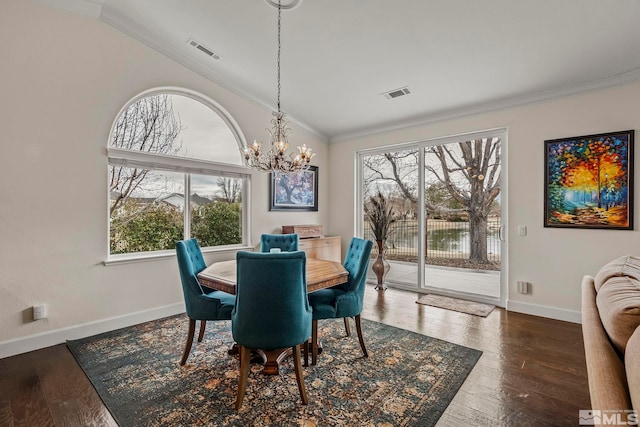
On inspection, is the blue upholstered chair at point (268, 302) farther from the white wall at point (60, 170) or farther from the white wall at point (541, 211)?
the white wall at point (541, 211)

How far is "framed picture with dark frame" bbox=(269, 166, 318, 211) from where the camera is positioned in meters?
4.87

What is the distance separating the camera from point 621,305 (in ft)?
3.49

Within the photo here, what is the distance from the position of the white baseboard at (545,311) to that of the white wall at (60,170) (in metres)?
4.55

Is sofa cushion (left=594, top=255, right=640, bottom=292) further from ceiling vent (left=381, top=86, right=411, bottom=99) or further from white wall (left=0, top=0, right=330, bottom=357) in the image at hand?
white wall (left=0, top=0, right=330, bottom=357)

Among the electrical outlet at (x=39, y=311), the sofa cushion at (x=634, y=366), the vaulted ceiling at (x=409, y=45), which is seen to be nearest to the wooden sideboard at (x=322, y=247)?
the vaulted ceiling at (x=409, y=45)

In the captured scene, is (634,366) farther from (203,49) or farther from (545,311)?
(203,49)

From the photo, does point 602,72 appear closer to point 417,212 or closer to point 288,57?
point 417,212

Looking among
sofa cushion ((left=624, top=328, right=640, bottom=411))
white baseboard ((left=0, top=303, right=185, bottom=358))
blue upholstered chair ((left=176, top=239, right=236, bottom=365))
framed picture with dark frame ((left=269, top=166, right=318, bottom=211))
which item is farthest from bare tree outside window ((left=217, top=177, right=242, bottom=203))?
sofa cushion ((left=624, top=328, right=640, bottom=411))

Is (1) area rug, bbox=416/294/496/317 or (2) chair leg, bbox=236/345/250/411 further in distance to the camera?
(1) area rug, bbox=416/294/496/317

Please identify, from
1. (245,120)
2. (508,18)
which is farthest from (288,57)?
(508,18)

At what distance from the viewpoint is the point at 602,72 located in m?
3.17

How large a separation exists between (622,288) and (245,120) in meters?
4.39

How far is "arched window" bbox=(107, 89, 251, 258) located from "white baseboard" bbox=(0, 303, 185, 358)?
731 mm

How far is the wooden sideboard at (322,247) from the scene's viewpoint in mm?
4777
